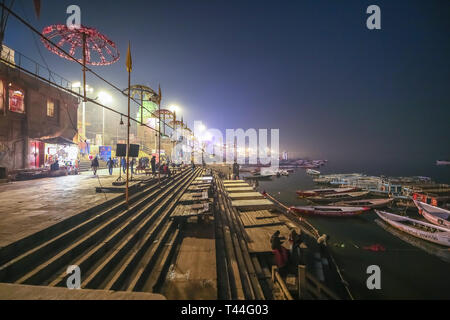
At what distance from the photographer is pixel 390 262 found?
518 inches

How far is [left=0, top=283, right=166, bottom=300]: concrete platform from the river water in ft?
42.4

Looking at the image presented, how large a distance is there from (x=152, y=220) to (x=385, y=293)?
14705 millimetres

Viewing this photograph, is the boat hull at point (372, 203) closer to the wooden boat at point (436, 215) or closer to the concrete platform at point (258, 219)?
the wooden boat at point (436, 215)

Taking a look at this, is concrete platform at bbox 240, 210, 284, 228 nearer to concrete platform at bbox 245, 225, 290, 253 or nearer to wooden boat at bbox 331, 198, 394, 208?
concrete platform at bbox 245, 225, 290, 253

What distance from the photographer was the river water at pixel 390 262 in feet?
33.9

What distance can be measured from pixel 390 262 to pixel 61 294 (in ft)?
65.9

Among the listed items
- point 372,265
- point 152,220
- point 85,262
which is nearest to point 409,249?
point 372,265

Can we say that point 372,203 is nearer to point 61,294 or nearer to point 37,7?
point 61,294

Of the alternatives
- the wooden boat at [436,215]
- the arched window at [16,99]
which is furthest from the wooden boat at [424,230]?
the arched window at [16,99]

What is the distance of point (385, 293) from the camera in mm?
10188

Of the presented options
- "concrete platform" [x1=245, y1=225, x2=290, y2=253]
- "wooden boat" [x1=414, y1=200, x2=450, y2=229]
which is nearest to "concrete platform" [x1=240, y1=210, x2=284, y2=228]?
"concrete platform" [x1=245, y1=225, x2=290, y2=253]

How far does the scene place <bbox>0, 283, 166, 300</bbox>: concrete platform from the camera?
7.02 ft

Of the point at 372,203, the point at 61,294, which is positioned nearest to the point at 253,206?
the point at 61,294

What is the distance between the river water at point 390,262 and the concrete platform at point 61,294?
42.4 ft
